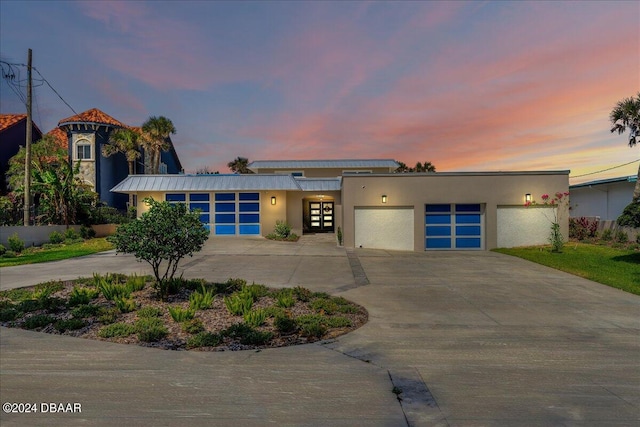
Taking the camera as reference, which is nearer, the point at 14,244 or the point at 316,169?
the point at 14,244

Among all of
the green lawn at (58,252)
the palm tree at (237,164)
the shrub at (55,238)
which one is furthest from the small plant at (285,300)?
the palm tree at (237,164)

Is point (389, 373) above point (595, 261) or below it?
below

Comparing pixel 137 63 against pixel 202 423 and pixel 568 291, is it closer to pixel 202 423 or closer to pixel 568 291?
pixel 202 423

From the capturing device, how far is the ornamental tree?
23.1 ft

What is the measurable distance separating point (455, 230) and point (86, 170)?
95.9 feet

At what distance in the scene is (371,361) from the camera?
14.9 ft

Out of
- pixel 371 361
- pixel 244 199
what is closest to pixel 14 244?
pixel 244 199

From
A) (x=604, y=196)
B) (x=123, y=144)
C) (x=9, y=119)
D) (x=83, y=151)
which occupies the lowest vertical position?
(x=604, y=196)

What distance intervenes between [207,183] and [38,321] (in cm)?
1680

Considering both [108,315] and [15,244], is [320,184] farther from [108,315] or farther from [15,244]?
[108,315]

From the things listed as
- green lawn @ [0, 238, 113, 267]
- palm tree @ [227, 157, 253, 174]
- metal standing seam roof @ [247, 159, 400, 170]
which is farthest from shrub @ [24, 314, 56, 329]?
palm tree @ [227, 157, 253, 174]

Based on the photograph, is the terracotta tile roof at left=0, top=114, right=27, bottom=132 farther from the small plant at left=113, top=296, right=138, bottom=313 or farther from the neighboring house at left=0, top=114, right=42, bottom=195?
the small plant at left=113, top=296, right=138, bottom=313

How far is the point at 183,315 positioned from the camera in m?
6.13

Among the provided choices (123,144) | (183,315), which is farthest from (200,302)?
(123,144)
